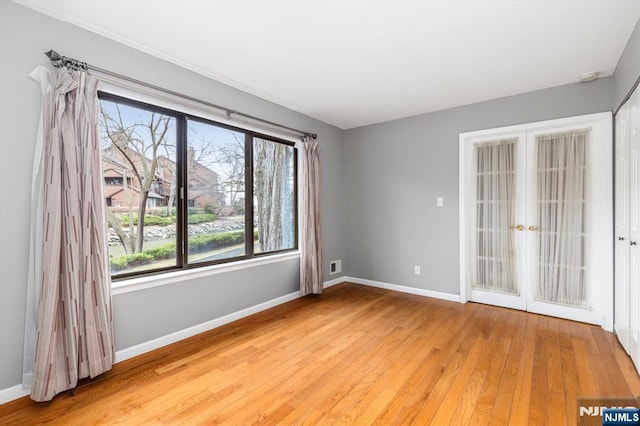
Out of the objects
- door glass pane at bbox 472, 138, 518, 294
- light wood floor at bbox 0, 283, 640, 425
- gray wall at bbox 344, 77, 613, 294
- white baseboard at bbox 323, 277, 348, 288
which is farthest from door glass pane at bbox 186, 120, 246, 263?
door glass pane at bbox 472, 138, 518, 294

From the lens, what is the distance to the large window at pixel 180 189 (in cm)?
247

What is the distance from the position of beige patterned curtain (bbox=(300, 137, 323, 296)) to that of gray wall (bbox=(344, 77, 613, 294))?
36.6 inches

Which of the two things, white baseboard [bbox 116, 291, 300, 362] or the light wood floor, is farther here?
white baseboard [bbox 116, 291, 300, 362]

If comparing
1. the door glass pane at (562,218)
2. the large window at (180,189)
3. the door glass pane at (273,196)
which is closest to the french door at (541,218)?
the door glass pane at (562,218)

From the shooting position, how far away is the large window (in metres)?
2.47

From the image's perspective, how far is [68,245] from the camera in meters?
1.99

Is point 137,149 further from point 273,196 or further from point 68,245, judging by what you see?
point 273,196

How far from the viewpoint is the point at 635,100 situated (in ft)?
7.32

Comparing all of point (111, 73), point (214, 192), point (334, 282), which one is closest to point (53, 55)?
point (111, 73)

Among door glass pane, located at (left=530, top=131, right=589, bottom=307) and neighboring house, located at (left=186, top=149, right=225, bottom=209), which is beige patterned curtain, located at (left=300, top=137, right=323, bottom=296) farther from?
door glass pane, located at (left=530, top=131, right=589, bottom=307)

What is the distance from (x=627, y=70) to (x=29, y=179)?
15.2ft

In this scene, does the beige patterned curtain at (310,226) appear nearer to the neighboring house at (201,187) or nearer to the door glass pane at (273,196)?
the door glass pane at (273,196)

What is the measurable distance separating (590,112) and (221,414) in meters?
4.30

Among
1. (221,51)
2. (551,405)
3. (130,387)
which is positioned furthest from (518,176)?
(130,387)
